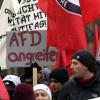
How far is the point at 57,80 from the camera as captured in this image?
723cm

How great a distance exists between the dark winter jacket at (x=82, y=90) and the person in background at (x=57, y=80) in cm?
78

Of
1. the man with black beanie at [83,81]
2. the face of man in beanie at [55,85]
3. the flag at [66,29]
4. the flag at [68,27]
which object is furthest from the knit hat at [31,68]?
the man with black beanie at [83,81]

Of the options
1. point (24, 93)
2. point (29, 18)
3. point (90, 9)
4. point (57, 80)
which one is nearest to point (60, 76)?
point (57, 80)

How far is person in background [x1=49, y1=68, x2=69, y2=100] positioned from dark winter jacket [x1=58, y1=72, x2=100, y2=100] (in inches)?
30.7

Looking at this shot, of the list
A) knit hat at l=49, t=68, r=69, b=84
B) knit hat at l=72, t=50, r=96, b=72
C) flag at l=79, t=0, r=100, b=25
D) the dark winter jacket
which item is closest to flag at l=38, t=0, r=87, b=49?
flag at l=79, t=0, r=100, b=25

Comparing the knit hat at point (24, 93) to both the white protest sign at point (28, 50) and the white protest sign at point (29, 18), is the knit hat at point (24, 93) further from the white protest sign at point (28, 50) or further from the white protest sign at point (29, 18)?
the white protest sign at point (29, 18)

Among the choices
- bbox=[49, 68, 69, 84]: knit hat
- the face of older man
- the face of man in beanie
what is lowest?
the face of man in beanie

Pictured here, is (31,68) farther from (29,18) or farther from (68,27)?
(29,18)

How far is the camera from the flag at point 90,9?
824cm

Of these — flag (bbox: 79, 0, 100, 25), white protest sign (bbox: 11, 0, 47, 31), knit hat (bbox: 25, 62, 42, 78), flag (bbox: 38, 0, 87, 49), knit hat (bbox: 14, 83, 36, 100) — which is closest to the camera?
knit hat (bbox: 14, 83, 36, 100)

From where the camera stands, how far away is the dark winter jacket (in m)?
6.19

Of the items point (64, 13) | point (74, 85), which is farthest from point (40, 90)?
point (64, 13)

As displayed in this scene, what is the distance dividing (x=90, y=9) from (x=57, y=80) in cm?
153

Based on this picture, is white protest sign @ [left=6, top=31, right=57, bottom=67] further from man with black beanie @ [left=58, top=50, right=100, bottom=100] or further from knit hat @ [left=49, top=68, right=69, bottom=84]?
man with black beanie @ [left=58, top=50, right=100, bottom=100]
